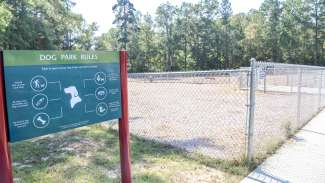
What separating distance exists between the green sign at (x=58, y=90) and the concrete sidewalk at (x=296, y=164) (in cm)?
220

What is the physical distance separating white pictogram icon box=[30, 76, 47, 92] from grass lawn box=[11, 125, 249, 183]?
192cm

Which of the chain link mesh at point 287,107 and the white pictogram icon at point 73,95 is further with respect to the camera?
the chain link mesh at point 287,107

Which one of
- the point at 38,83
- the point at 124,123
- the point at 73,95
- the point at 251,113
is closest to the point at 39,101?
the point at 38,83

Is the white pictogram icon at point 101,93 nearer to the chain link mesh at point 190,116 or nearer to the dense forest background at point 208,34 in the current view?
the chain link mesh at point 190,116

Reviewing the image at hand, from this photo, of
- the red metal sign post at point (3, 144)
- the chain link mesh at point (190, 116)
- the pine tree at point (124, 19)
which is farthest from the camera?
the pine tree at point (124, 19)

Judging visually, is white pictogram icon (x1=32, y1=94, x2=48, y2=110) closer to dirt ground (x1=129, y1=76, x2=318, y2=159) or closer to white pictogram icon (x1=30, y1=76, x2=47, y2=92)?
white pictogram icon (x1=30, y1=76, x2=47, y2=92)

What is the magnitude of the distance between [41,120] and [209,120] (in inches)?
250

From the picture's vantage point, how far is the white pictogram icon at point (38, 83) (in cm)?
248

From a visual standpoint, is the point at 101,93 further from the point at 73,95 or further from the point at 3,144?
the point at 3,144

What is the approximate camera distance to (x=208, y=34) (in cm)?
4953

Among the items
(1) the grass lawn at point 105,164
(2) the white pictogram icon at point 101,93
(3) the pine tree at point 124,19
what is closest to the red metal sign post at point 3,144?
(2) the white pictogram icon at point 101,93

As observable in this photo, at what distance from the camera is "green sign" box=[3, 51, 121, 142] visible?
2.39 m

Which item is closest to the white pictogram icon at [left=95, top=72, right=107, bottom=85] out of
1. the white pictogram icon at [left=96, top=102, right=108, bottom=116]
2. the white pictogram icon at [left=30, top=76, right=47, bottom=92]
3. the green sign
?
the green sign

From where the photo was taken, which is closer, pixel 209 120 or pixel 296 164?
pixel 296 164
